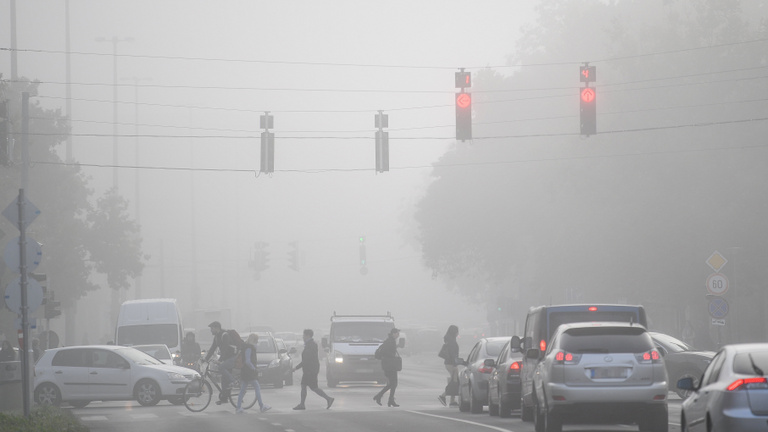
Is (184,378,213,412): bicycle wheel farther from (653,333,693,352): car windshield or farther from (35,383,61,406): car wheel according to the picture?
(653,333,693,352): car windshield

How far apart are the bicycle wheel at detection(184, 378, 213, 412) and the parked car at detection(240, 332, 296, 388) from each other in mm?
12215

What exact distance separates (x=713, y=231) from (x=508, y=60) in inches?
1481

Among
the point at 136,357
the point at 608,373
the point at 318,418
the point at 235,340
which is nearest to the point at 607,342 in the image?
the point at 608,373

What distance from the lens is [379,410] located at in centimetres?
2953

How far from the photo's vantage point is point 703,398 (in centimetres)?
1420

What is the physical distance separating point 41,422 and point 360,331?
78.5 ft

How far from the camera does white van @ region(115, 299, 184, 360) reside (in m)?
47.8

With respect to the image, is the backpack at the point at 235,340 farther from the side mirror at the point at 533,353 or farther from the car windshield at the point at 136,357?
the side mirror at the point at 533,353

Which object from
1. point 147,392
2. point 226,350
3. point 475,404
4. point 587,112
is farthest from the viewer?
point 147,392

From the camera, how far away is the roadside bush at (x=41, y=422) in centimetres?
1917

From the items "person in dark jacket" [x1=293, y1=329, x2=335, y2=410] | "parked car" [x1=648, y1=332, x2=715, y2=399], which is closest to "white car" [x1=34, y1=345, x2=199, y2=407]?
"person in dark jacket" [x1=293, y1=329, x2=335, y2=410]

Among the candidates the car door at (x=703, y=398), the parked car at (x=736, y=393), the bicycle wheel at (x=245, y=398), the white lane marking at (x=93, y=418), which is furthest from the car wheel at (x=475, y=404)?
the parked car at (x=736, y=393)

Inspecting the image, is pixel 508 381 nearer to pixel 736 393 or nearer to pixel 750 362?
pixel 750 362

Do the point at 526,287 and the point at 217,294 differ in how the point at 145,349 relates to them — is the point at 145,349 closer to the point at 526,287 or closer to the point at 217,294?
the point at 526,287
